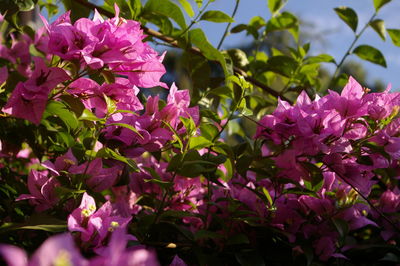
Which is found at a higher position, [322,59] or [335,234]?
[322,59]

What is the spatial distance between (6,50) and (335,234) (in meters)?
0.74

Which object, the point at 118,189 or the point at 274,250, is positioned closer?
the point at 274,250

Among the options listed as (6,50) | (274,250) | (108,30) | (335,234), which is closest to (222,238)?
(274,250)

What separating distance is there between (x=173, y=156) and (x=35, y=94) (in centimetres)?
21

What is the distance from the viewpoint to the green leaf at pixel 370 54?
103cm

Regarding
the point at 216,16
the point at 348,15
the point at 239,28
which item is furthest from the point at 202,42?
the point at 348,15

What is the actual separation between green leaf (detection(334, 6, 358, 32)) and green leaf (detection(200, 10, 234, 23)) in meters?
0.34

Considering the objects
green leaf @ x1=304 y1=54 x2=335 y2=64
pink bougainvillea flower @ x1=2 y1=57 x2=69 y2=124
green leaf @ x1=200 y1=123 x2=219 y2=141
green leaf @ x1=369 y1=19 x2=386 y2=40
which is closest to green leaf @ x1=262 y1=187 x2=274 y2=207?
green leaf @ x1=200 y1=123 x2=219 y2=141

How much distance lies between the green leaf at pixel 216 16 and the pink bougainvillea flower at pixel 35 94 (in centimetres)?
34

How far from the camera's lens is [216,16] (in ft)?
2.72

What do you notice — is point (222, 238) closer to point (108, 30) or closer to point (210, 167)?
point (210, 167)

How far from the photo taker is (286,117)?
0.69m

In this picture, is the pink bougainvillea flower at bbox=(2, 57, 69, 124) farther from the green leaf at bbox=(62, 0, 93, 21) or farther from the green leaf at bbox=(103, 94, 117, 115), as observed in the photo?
the green leaf at bbox=(62, 0, 93, 21)

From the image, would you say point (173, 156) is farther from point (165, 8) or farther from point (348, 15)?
point (348, 15)
